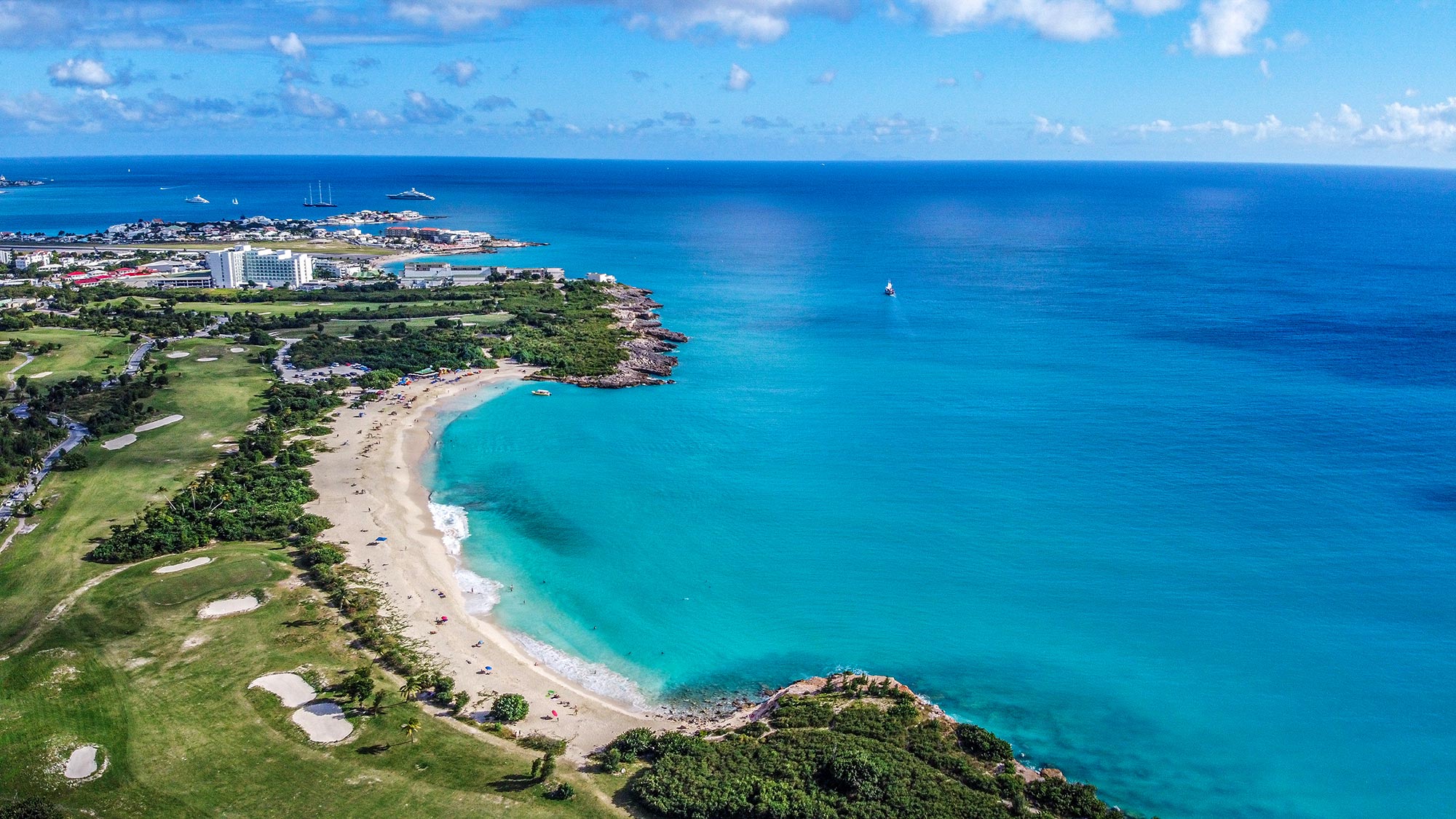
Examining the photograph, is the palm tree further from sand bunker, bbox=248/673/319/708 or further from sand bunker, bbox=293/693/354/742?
sand bunker, bbox=248/673/319/708

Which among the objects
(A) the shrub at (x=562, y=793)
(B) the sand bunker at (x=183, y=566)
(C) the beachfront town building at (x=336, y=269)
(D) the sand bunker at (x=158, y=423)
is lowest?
(A) the shrub at (x=562, y=793)

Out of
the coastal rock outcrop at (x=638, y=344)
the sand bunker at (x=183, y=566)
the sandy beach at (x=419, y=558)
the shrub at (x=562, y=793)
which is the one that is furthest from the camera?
the coastal rock outcrop at (x=638, y=344)

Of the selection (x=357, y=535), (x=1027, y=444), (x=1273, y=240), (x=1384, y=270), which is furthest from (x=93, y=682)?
(x=1273, y=240)

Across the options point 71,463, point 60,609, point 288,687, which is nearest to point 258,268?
point 71,463

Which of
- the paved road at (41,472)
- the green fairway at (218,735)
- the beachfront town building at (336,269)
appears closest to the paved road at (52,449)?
the paved road at (41,472)

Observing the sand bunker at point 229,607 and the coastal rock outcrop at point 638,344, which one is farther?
the coastal rock outcrop at point 638,344

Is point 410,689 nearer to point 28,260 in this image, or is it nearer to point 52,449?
point 52,449

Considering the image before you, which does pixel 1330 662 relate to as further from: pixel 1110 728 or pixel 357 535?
pixel 357 535

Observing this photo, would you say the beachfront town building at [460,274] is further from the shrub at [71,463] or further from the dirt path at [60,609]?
the dirt path at [60,609]
